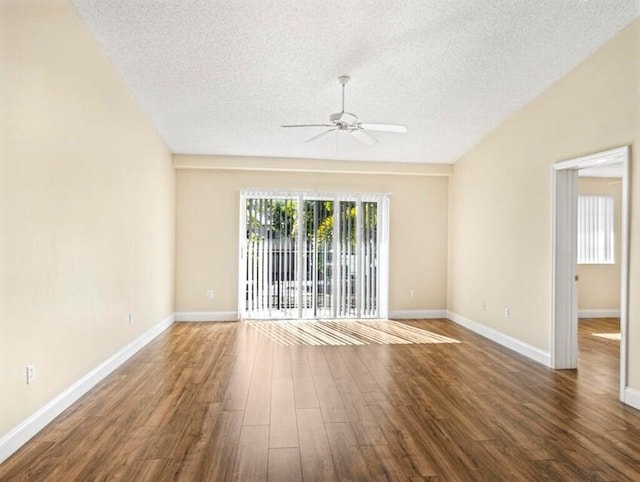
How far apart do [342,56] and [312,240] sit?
3.44 meters

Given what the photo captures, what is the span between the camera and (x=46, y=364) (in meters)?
2.86

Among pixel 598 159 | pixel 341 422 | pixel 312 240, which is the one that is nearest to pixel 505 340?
pixel 598 159

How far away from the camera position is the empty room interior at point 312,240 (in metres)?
2.55

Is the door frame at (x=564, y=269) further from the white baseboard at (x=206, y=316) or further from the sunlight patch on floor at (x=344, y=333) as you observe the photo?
the white baseboard at (x=206, y=316)

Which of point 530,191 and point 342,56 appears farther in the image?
point 530,191

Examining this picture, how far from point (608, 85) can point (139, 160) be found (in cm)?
499

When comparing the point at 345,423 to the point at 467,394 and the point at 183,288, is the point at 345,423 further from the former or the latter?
the point at 183,288

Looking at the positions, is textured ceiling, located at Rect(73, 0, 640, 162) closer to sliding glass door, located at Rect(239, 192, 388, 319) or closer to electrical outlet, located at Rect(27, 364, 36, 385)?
sliding glass door, located at Rect(239, 192, 388, 319)

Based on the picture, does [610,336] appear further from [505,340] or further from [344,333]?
[344,333]

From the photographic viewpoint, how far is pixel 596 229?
725 cm

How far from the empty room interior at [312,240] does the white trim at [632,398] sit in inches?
0.6

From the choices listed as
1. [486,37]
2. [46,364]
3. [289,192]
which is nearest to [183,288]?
[289,192]

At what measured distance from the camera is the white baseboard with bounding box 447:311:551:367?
14.5ft

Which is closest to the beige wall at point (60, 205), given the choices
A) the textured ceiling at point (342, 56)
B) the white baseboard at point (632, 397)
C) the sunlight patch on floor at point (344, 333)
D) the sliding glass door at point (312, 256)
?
the textured ceiling at point (342, 56)
